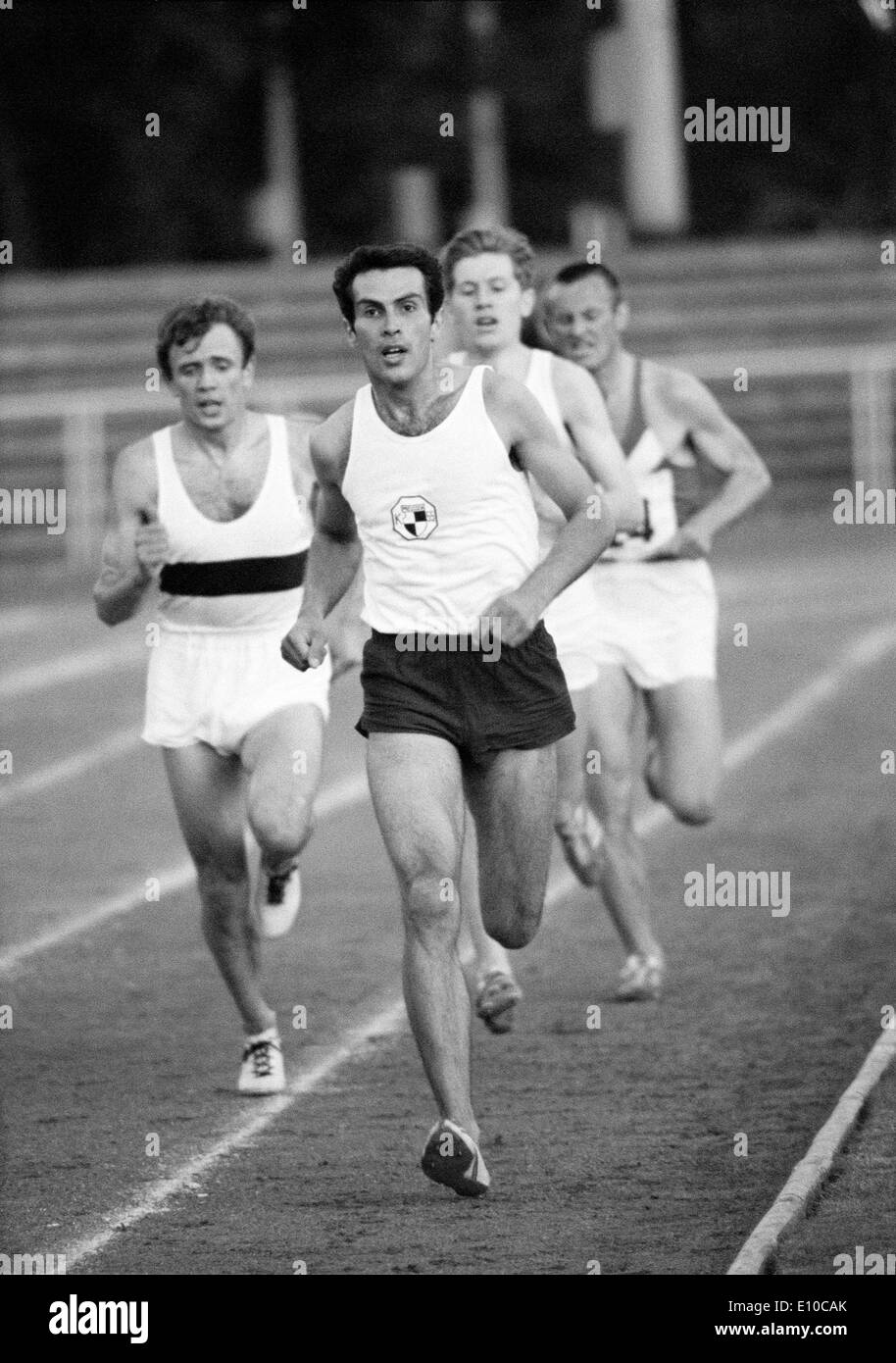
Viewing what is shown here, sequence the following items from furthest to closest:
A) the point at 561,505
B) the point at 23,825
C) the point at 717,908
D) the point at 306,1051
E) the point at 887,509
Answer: the point at 887,509 < the point at 23,825 < the point at 717,908 < the point at 306,1051 < the point at 561,505

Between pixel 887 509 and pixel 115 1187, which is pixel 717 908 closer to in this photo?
pixel 115 1187

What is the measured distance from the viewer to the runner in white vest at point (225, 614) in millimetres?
8547

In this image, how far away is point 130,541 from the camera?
8500 millimetres

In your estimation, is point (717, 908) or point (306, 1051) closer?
point (306, 1051)

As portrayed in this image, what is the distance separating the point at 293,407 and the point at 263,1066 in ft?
65.2

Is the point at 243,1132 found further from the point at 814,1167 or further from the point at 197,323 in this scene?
the point at 197,323

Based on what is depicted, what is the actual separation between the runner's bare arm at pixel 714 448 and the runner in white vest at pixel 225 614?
1817mm

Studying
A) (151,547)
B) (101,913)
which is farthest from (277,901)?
(101,913)

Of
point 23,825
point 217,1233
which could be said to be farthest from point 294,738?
point 23,825

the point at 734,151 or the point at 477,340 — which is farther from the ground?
the point at 734,151

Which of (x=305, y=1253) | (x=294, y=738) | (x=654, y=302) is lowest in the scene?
(x=305, y=1253)

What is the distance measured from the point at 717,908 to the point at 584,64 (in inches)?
1270

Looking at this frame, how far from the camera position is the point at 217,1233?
6.97m

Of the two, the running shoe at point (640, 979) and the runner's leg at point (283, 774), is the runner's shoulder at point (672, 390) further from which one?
the runner's leg at point (283, 774)
